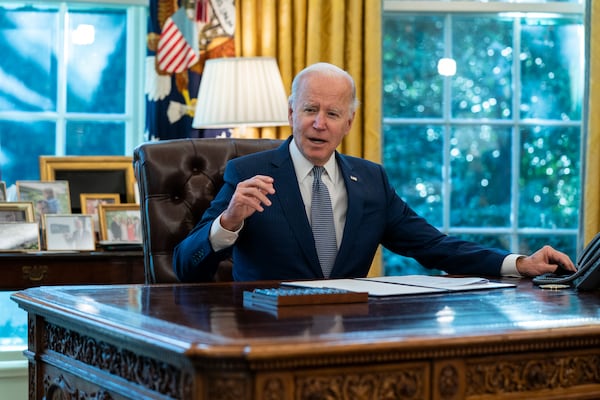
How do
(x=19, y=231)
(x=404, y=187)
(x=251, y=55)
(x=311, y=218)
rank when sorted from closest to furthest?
(x=311, y=218) < (x=19, y=231) < (x=251, y=55) < (x=404, y=187)

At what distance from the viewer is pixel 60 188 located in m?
3.85

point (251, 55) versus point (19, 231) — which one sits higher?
point (251, 55)

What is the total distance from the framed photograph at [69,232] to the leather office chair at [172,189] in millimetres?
769

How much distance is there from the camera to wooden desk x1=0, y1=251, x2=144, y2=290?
3.46 metres

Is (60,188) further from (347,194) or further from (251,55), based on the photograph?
(347,194)

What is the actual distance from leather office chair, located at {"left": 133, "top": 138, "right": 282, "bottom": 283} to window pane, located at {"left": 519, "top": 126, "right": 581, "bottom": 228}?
2076 millimetres

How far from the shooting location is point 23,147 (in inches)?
167

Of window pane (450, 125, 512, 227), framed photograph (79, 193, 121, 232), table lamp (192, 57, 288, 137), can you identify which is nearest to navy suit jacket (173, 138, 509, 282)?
table lamp (192, 57, 288, 137)

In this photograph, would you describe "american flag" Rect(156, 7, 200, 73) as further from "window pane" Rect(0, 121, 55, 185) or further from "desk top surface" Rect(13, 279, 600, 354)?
"desk top surface" Rect(13, 279, 600, 354)

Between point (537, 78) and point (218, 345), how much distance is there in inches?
146

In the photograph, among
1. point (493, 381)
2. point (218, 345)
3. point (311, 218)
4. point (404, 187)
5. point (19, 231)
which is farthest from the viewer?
point (404, 187)

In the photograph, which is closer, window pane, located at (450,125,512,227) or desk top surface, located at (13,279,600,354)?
desk top surface, located at (13,279,600,354)

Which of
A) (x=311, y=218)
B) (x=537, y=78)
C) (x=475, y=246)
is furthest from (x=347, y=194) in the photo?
(x=537, y=78)

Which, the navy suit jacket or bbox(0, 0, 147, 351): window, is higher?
bbox(0, 0, 147, 351): window
